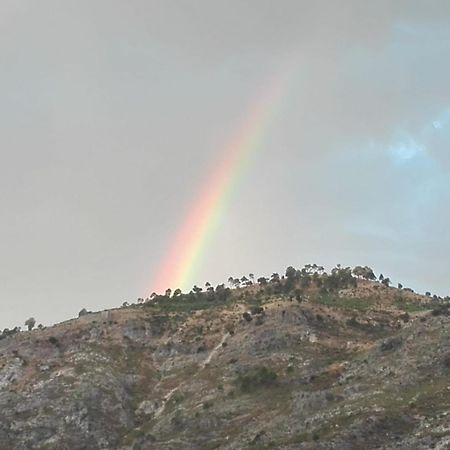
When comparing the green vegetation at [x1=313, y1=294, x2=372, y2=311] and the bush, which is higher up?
the green vegetation at [x1=313, y1=294, x2=372, y2=311]

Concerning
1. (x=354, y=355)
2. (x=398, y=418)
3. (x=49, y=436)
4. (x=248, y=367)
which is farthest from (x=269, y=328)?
(x=398, y=418)

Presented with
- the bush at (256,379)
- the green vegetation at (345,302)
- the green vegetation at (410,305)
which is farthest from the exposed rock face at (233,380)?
the green vegetation at (410,305)

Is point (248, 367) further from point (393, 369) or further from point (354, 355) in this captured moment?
point (393, 369)

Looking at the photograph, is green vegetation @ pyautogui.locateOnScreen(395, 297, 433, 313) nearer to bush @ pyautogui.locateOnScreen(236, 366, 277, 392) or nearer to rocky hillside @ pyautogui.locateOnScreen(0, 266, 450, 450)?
rocky hillside @ pyautogui.locateOnScreen(0, 266, 450, 450)

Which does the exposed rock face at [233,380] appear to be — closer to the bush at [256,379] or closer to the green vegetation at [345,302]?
the bush at [256,379]

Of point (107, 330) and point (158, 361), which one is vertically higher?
point (107, 330)

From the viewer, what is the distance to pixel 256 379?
124000mm

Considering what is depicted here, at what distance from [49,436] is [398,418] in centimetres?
6971

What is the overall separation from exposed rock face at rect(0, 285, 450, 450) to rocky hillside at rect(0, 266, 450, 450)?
32 centimetres

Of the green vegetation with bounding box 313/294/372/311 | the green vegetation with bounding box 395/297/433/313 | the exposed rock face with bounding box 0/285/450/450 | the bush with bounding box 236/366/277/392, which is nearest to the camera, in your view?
the exposed rock face with bounding box 0/285/450/450

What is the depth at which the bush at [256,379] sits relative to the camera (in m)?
122

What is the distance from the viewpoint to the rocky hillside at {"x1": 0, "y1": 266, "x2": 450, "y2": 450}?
90875mm

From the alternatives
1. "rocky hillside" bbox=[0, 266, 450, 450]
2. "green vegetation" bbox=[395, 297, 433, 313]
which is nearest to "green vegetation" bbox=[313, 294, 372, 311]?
"rocky hillside" bbox=[0, 266, 450, 450]

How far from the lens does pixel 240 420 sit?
109812mm
